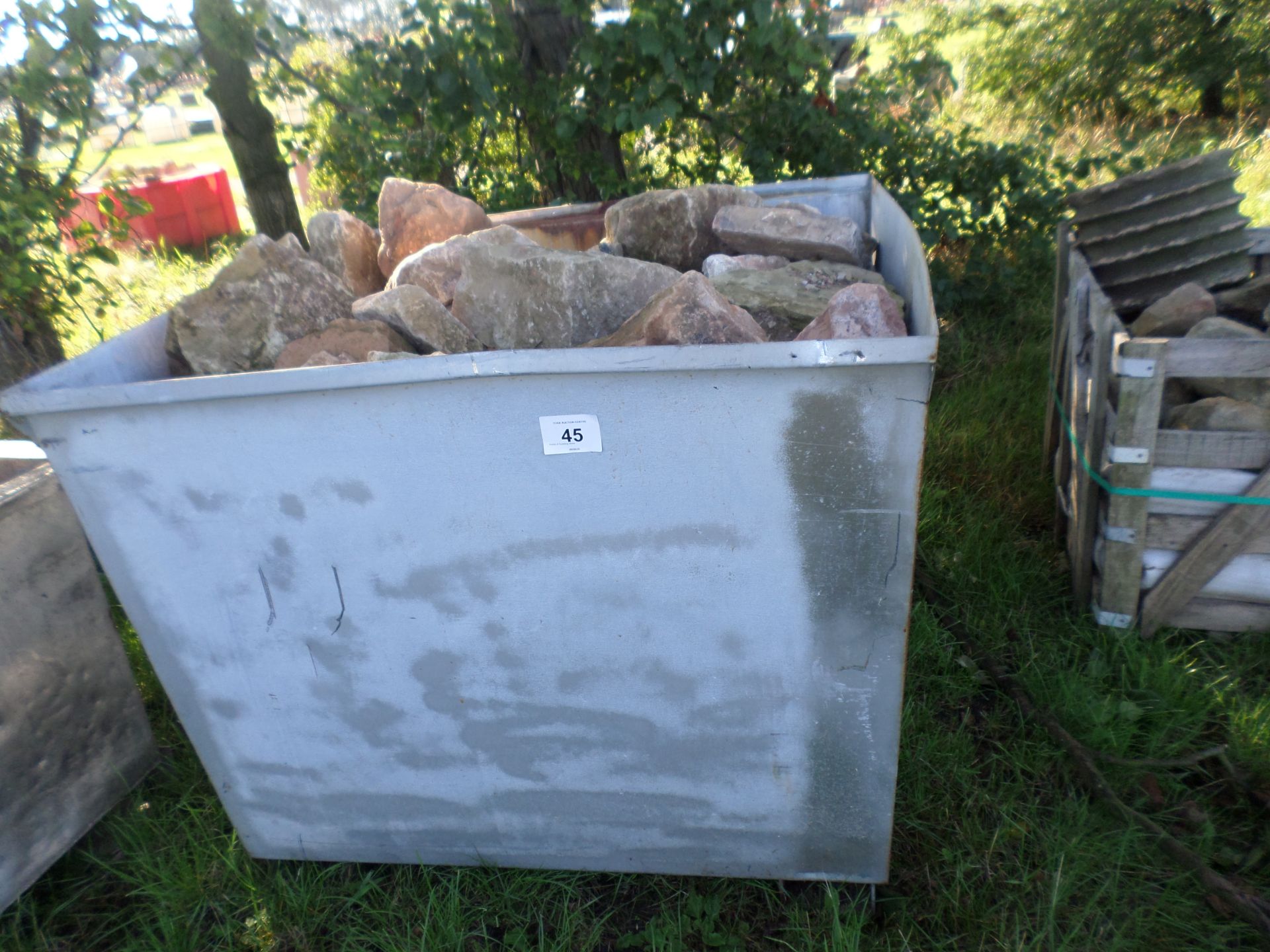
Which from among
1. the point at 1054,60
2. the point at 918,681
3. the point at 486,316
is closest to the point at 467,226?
the point at 486,316

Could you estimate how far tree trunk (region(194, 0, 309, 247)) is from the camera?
3.95m

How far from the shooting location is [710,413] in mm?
1486

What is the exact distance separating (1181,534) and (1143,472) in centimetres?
25

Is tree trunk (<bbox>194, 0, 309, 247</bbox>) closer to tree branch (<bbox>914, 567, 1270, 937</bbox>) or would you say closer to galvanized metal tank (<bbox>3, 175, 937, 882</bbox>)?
galvanized metal tank (<bbox>3, 175, 937, 882</bbox>)

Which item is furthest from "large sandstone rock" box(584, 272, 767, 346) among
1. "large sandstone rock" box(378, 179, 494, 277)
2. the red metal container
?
the red metal container

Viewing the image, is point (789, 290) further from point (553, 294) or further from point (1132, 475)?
point (1132, 475)

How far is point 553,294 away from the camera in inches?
80.0

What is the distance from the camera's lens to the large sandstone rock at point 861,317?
5.72 feet

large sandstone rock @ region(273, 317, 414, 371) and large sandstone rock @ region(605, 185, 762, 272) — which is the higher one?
large sandstone rock @ region(605, 185, 762, 272)

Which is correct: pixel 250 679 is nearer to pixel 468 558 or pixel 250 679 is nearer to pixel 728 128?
pixel 468 558

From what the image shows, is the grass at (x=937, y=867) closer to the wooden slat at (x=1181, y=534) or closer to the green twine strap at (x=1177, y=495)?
the wooden slat at (x=1181, y=534)

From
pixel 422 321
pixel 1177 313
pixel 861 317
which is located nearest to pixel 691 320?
pixel 861 317

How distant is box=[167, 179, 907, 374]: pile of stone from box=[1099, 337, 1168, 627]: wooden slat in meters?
0.79

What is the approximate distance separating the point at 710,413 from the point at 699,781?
0.89m
